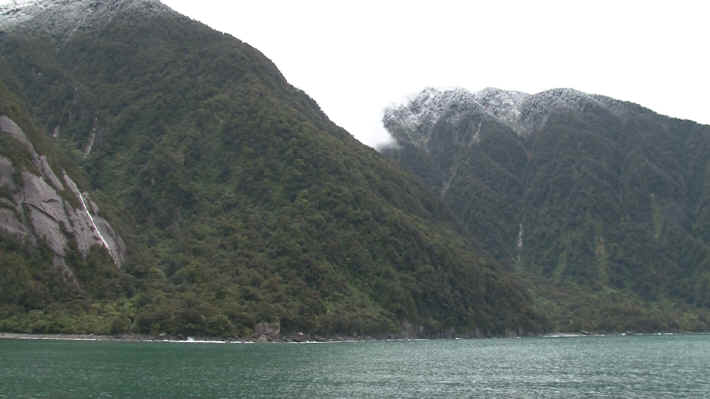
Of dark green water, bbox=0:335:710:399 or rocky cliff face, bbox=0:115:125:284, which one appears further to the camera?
rocky cliff face, bbox=0:115:125:284

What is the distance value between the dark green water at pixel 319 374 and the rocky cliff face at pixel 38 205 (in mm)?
44829

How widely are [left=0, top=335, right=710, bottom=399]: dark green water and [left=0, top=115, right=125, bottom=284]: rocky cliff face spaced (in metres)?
44.8

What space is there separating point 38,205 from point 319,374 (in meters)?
113

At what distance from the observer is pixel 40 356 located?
347 feet

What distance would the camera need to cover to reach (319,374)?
318 feet

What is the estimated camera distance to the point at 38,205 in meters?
179

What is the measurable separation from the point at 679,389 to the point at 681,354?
70.0 meters

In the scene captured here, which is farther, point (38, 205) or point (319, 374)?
point (38, 205)

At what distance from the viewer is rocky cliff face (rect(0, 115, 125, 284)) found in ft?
570

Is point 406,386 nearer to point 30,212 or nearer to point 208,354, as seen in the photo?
point 208,354

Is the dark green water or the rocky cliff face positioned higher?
the rocky cliff face

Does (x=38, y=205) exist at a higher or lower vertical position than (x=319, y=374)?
higher

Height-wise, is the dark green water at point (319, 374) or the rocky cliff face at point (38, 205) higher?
Result: the rocky cliff face at point (38, 205)

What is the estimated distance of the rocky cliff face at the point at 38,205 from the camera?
570 feet
